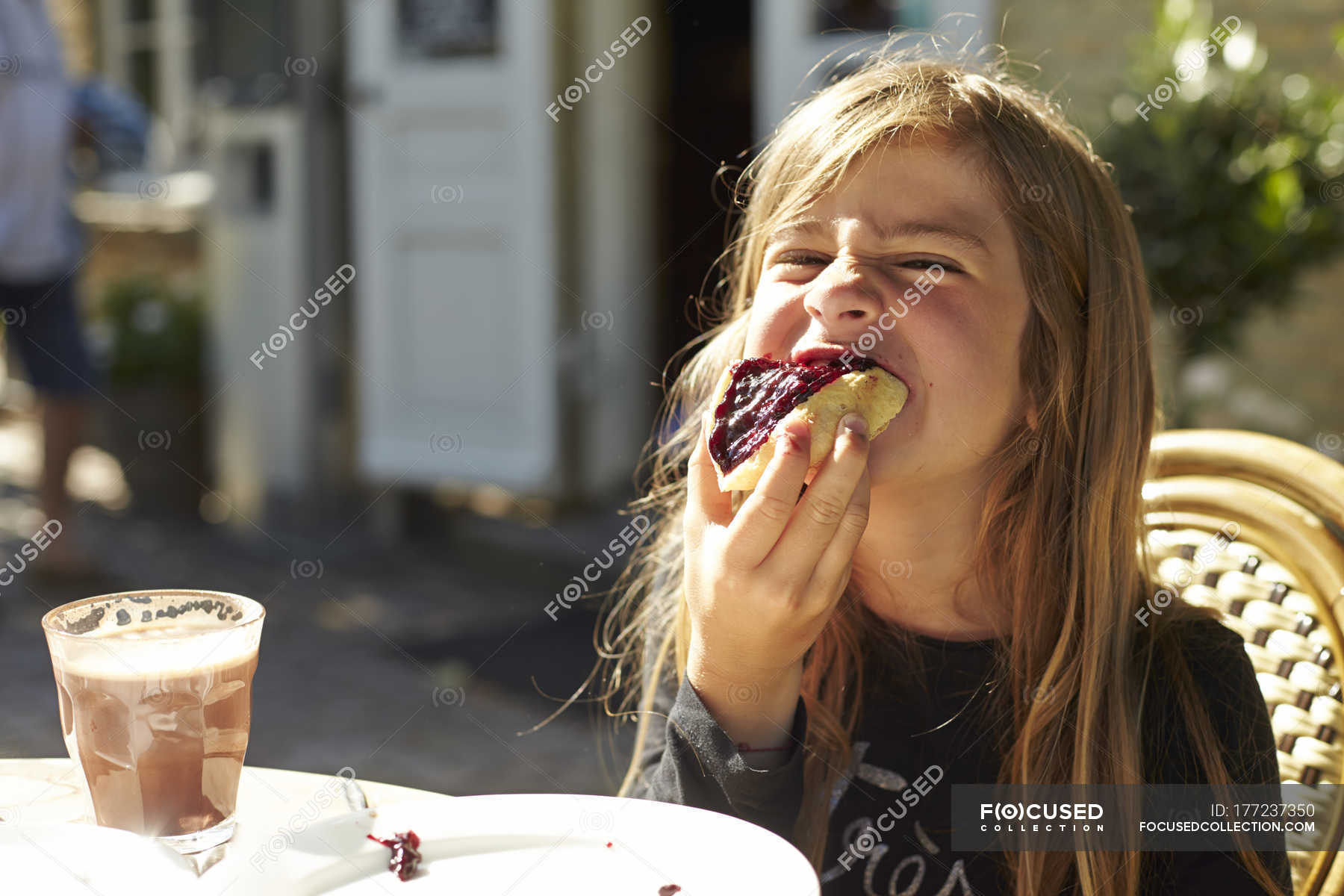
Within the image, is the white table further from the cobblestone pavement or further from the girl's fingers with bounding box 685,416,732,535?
the cobblestone pavement

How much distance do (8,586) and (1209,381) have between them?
16.0ft

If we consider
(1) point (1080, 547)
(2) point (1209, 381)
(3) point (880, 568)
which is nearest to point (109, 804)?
(3) point (880, 568)

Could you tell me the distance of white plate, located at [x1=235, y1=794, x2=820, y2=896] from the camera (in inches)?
43.3

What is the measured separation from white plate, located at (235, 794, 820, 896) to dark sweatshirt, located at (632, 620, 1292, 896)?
238mm

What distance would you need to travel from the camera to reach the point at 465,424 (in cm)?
588

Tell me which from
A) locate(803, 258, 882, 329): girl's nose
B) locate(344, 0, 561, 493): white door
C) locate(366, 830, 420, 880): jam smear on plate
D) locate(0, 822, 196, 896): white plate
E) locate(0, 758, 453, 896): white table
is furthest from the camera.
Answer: locate(344, 0, 561, 493): white door

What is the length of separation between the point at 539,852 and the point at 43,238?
15.3 feet

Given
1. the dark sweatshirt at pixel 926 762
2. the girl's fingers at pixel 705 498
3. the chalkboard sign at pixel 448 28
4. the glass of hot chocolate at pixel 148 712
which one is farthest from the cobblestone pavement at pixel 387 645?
the chalkboard sign at pixel 448 28

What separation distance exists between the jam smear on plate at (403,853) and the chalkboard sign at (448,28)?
5.02 metres

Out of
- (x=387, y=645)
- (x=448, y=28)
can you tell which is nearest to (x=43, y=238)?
(x=448, y=28)

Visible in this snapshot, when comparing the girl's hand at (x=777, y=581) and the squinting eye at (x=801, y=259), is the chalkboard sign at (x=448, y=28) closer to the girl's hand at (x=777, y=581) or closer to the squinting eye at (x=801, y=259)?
the squinting eye at (x=801, y=259)

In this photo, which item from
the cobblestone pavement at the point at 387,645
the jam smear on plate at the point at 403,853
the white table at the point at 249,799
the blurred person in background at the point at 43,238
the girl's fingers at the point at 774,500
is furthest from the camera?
the blurred person in background at the point at 43,238

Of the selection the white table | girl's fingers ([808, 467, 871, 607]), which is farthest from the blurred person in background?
girl's fingers ([808, 467, 871, 607])

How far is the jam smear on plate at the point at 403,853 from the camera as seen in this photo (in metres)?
1.13
